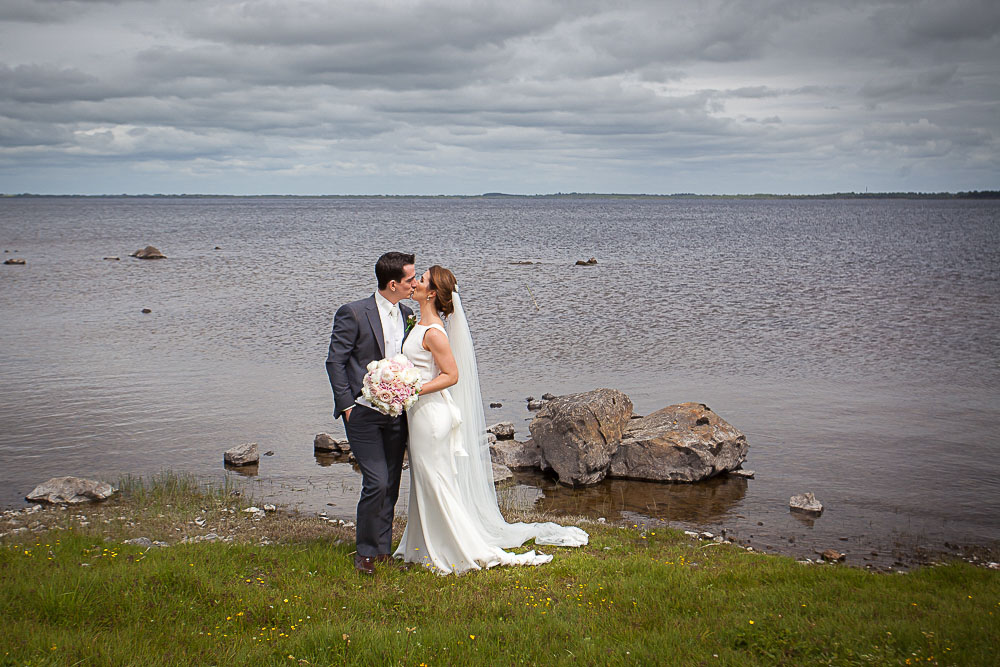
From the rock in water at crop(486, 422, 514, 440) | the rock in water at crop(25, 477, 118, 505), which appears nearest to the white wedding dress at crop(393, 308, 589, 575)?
the rock in water at crop(25, 477, 118, 505)

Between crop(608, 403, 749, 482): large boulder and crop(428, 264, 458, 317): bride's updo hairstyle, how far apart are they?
7160mm

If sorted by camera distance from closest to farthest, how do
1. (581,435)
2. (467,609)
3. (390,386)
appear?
1. (467,609)
2. (390,386)
3. (581,435)

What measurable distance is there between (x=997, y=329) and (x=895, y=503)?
2029cm

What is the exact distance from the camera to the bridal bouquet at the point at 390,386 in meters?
7.61

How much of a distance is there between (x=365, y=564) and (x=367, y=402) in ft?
5.39

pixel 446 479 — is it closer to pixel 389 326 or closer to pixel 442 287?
pixel 389 326

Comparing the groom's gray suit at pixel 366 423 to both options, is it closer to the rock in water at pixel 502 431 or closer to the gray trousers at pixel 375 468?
the gray trousers at pixel 375 468

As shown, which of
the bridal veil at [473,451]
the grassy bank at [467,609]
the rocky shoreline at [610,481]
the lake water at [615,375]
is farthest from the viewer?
the lake water at [615,375]

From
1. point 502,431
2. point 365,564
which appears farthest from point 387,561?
point 502,431

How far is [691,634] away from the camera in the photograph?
21.4 ft

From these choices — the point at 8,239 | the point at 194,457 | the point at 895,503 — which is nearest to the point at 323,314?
the point at 194,457

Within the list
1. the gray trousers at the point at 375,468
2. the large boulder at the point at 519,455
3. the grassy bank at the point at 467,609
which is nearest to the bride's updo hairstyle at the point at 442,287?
the gray trousers at the point at 375,468

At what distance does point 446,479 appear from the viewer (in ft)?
27.4

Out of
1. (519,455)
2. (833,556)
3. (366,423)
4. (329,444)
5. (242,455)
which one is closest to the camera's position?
(366,423)
